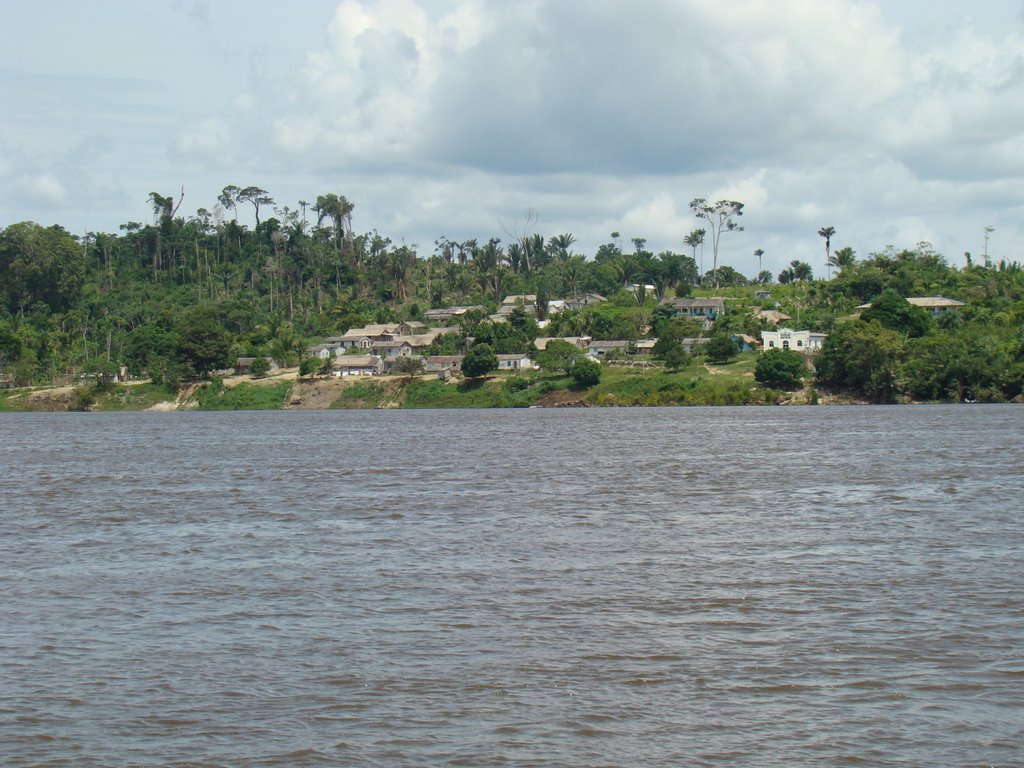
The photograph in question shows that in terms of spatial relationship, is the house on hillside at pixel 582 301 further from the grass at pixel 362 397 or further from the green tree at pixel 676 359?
the green tree at pixel 676 359

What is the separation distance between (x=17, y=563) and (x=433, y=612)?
450 inches

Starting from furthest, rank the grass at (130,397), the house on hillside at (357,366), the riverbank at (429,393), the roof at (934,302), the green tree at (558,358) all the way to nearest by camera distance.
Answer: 1. the house on hillside at (357,366)
2. the roof at (934,302)
3. the grass at (130,397)
4. the green tree at (558,358)
5. the riverbank at (429,393)

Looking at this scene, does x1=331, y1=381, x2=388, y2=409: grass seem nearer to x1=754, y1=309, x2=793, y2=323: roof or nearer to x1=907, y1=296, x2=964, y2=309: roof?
x1=754, y1=309, x2=793, y2=323: roof

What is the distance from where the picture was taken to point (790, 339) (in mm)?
131000

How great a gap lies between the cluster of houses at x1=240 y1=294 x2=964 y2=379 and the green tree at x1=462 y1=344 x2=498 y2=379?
161 inches

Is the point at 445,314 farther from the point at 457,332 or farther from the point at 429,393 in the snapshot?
the point at 429,393

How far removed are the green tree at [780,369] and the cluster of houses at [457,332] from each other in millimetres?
11263

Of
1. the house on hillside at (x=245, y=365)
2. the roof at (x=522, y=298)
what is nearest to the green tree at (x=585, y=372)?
the house on hillside at (x=245, y=365)

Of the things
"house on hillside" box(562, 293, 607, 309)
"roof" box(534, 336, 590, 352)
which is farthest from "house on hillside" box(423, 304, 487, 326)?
"roof" box(534, 336, 590, 352)

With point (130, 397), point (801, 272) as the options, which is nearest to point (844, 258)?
point (801, 272)

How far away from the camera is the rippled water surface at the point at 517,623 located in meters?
13.4

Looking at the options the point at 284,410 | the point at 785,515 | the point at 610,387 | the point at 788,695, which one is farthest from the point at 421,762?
the point at 284,410

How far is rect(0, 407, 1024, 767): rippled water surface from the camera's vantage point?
13.4 metres

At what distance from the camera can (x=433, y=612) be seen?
64.4 ft
